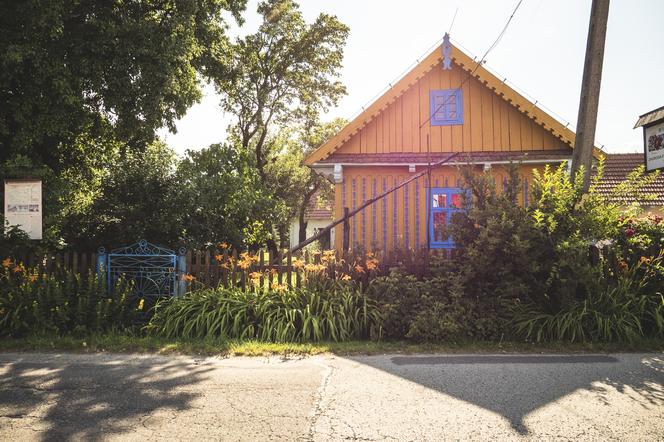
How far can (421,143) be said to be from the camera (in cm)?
1130

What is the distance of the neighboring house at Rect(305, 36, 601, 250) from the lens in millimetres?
11055

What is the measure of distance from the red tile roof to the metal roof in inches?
Answer: 321

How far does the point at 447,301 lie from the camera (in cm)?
658

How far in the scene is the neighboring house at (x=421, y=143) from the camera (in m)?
11.1

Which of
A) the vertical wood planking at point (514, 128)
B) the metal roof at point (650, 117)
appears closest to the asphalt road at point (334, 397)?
the metal roof at point (650, 117)

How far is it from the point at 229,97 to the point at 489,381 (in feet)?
64.8

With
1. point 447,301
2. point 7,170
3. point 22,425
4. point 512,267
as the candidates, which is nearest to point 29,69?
point 7,170

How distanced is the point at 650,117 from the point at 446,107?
4.60 metres

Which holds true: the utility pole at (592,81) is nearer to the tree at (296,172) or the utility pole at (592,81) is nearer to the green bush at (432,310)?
the green bush at (432,310)

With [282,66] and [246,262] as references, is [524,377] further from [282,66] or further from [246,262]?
[282,66]

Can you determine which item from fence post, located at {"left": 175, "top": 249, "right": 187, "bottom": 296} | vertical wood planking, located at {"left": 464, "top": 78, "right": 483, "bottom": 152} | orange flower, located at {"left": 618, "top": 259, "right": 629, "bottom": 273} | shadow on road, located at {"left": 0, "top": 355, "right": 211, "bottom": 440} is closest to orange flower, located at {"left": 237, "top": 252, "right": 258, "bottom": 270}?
fence post, located at {"left": 175, "top": 249, "right": 187, "bottom": 296}

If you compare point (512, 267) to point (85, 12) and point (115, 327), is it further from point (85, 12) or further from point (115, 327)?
point (85, 12)

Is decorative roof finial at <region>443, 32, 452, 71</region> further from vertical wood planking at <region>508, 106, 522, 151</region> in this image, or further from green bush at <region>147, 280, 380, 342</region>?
green bush at <region>147, 280, 380, 342</region>

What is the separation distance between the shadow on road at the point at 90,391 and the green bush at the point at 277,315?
1145mm
